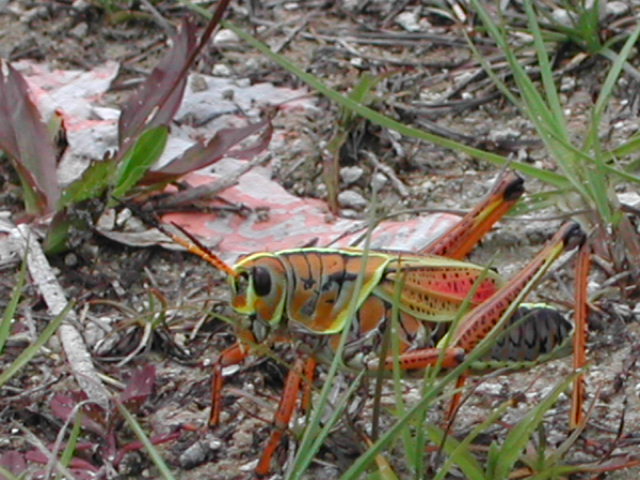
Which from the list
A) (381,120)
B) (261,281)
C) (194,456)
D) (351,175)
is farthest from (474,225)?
(351,175)

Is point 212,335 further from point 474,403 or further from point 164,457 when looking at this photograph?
point 474,403

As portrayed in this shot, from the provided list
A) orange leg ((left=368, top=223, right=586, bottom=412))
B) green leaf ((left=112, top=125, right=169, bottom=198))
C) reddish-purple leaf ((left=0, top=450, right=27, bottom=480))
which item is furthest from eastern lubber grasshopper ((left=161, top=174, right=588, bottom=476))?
green leaf ((left=112, top=125, right=169, bottom=198))

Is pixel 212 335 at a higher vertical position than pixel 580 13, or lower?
lower

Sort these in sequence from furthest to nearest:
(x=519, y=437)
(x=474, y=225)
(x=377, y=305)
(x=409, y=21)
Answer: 1. (x=409, y=21)
2. (x=474, y=225)
3. (x=377, y=305)
4. (x=519, y=437)

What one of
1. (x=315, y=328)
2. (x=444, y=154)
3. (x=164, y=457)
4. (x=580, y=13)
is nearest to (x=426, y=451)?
(x=315, y=328)

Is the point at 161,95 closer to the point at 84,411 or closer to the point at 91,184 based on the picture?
the point at 91,184

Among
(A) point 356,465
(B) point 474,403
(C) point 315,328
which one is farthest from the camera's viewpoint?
(B) point 474,403

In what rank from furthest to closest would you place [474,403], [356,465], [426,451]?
[474,403]
[426,451]
[356,465]
